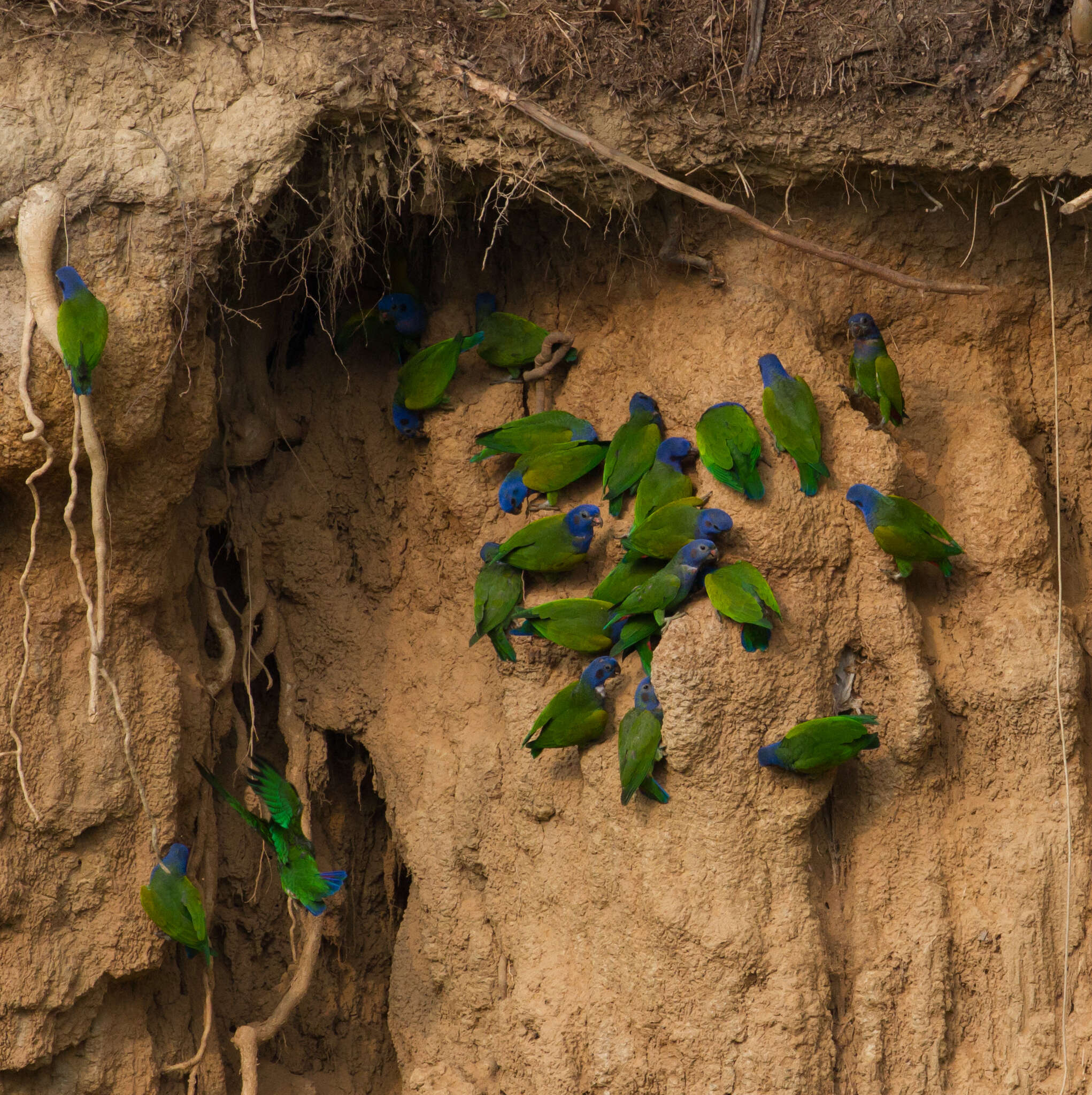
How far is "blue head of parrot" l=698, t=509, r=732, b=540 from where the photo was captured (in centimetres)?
377

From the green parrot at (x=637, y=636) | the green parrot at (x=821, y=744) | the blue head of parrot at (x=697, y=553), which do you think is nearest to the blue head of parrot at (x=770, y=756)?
the green parrot at (x=821, y=744)

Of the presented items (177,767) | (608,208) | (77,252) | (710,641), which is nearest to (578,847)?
(710,641)

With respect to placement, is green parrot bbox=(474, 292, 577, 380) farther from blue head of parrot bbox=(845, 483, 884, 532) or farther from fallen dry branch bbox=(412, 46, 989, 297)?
blue head of parrot bbox=(845, 483, 884, 532)

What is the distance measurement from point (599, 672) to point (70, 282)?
187cm

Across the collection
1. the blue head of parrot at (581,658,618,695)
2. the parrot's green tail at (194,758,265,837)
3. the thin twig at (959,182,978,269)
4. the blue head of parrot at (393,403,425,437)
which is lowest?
the parrot's green tail at (194,758,265,837)

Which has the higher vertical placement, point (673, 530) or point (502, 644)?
point (673, 530)

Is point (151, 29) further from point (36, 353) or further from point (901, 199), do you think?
point (901, 199)

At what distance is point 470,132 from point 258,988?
299 centimetres

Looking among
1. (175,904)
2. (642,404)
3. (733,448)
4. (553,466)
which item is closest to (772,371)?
(733,448)

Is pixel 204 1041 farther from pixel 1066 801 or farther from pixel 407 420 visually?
pixel 1066 801

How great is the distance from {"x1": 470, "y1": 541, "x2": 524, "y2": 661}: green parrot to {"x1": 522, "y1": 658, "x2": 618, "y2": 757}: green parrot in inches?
11.4

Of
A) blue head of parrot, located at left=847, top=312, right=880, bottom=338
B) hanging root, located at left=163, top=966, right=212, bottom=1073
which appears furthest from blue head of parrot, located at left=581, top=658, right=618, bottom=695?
hanging root, located at left=163, top=966, right=212, bottom=1073

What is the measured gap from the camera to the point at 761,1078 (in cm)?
377

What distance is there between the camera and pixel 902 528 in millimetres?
3820
